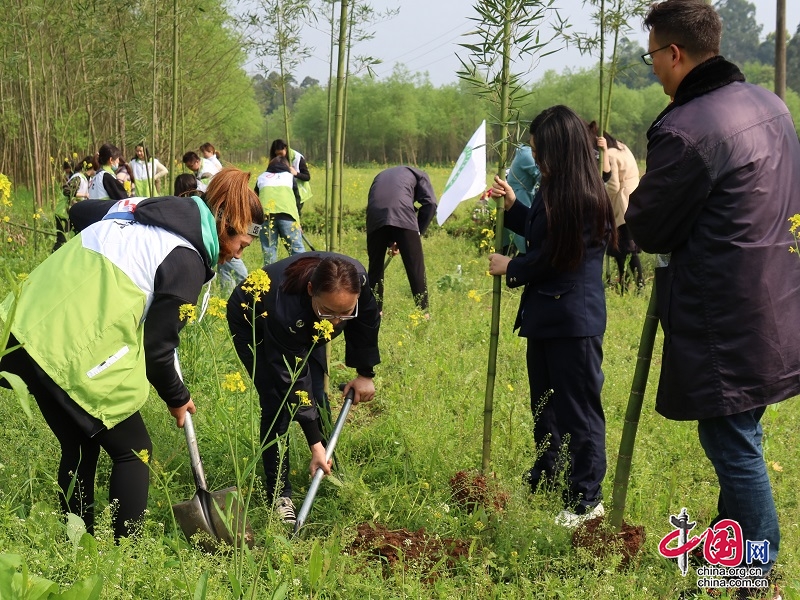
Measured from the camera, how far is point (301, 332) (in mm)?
3283

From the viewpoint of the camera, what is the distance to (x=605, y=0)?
4.18m

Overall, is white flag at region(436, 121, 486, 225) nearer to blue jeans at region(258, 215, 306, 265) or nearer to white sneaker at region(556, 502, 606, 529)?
white sneaker at region(556, 502, 606, 529)

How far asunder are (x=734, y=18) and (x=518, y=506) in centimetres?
12907

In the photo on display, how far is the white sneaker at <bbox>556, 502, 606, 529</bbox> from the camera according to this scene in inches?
123

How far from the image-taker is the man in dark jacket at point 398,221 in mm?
6508

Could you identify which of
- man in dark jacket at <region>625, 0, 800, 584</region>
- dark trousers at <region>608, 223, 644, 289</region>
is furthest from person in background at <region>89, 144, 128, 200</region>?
man in dark jacket at <region>625, 0, 800, 584</region>

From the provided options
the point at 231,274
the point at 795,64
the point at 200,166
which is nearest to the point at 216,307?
the point at 231,274

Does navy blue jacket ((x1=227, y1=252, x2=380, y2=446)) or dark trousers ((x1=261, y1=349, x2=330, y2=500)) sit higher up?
navy blue jacket ((x1=227, y1=252, x2=380, y2=446))

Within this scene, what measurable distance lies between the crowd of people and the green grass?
214mm

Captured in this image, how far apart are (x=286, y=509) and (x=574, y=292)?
1511mm

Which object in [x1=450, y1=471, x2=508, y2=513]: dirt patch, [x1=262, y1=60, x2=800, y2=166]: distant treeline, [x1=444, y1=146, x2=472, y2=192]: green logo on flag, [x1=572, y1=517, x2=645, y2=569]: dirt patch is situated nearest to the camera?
[x1=572, y1=517, x2=645, y2=569]: dirt patch

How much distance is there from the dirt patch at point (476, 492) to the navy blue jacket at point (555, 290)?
675 mm

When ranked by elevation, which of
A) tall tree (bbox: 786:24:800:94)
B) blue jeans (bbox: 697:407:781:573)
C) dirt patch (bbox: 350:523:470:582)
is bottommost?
dirt patch (bbox: 350:523:470:582)

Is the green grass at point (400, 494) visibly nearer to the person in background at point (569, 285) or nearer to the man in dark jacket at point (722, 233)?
the person in background at point (569, 285)
